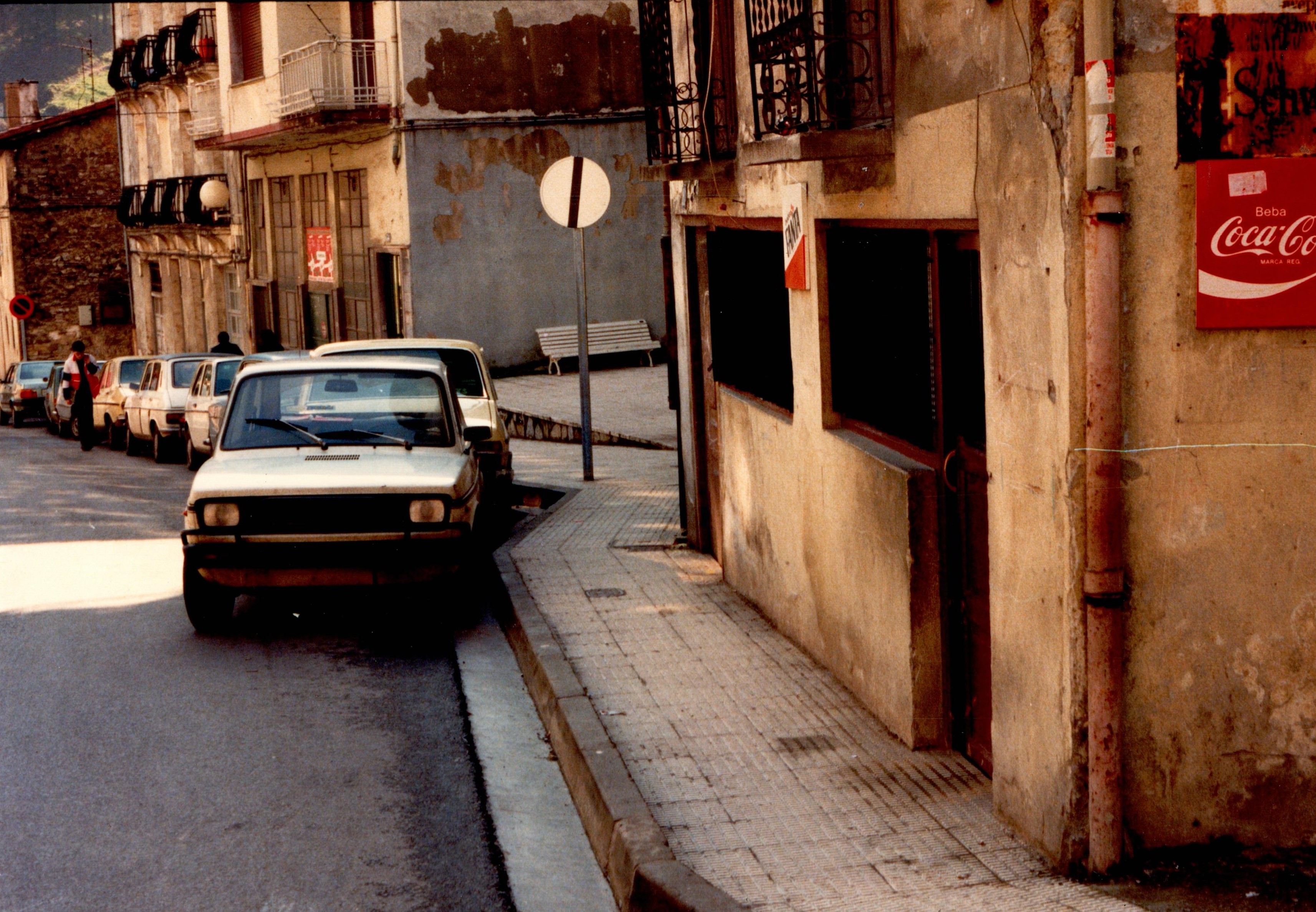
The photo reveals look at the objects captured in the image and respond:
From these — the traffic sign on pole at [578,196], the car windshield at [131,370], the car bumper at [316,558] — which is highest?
the traffic sign on pole at [578,196]

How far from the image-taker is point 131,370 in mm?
26875

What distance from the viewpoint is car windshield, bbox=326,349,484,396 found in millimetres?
14602

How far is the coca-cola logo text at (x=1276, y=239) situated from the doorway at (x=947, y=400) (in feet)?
4.01

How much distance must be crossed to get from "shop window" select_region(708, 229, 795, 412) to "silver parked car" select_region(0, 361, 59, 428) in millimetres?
28732

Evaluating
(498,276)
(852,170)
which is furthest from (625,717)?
(498,276)

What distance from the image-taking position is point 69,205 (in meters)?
48.7

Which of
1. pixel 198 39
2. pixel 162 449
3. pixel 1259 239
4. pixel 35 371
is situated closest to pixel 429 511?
pixel 1259 239

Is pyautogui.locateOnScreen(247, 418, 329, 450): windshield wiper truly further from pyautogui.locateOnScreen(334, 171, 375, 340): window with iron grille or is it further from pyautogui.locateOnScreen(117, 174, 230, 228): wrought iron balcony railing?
pyautogui.locateOnScreen(117, 174, 230, 228): wrought iron balcony railing

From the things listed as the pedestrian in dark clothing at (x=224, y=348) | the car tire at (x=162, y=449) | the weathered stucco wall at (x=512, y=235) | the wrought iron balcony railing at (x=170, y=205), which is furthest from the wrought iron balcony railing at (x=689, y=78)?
the wrought iron balcony railing at (x=170, y=205)

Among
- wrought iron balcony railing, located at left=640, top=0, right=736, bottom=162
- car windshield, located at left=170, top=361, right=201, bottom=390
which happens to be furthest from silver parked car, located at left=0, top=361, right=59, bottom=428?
wrought iron balcony railing, located at left=640, top=0, right=736, bottom=162

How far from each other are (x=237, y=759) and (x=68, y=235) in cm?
4544

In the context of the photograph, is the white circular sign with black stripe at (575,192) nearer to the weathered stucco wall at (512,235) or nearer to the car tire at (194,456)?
the car tire at (194,456)

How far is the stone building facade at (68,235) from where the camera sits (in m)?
47.9

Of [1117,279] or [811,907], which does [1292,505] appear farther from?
[811,907]
